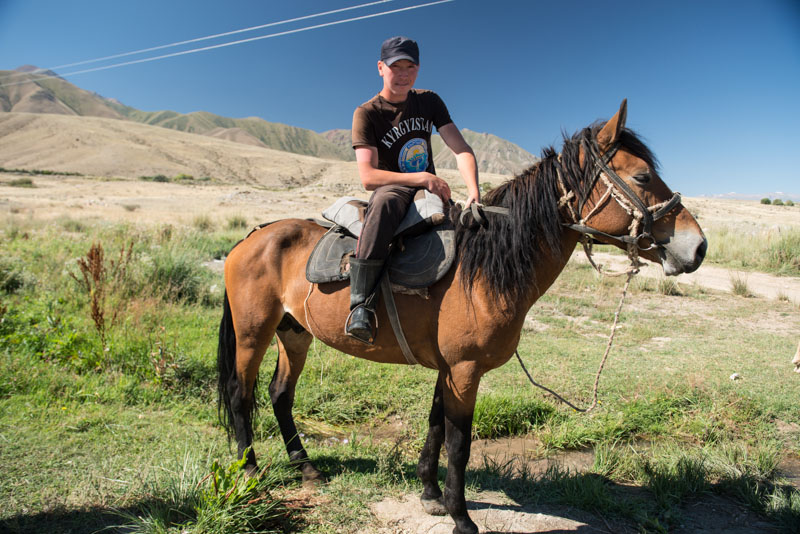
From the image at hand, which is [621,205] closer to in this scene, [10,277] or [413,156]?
[413,156]

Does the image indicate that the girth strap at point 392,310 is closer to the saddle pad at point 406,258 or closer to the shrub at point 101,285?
the saddle pad at point 406,258

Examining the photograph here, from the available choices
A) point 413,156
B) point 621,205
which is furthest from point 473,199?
point 621,205

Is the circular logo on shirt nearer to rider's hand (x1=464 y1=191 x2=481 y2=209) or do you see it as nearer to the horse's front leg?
rider's hand (x1=464 y1=191 x2=481 y2=209)

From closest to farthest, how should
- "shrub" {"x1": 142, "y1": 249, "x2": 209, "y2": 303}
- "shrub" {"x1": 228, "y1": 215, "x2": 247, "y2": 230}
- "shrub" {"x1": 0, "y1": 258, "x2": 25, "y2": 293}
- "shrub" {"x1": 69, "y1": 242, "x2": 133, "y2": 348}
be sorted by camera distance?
"shrub" {"x1": 69, "y1": 242, "x2": 133, "y2": 348} < "shrub" {"x1": 0, "y1": 258, "x2": 25, "y2": 293} < "shrub" {"x1": 142, "y1": 249, "x2": 209, "y2": 303} < "shrub" {"x1": 228, "y1": 215, "x2": 247, "y2": 230}

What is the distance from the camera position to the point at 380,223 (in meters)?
2.66

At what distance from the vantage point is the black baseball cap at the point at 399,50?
281 centimetres

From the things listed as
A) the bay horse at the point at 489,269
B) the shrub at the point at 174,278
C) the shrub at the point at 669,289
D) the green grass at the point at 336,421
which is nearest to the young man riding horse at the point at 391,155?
the bay horse at the point at 489,269

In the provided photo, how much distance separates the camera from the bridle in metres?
2.25

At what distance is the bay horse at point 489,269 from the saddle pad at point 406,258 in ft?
0.32

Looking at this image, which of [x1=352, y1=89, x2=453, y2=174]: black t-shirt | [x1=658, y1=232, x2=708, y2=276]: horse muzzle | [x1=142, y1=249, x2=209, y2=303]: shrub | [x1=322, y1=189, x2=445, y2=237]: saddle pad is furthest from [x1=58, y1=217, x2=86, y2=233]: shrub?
[x1=658, y1=232, x2=708, y2=276]: horse muzzle

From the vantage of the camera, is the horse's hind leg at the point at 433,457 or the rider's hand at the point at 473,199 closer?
the rider's hand at the point at 473,199

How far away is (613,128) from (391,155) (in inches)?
57.0

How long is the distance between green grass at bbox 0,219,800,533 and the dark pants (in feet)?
5.44

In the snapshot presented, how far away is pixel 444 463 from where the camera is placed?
3.88 metres
